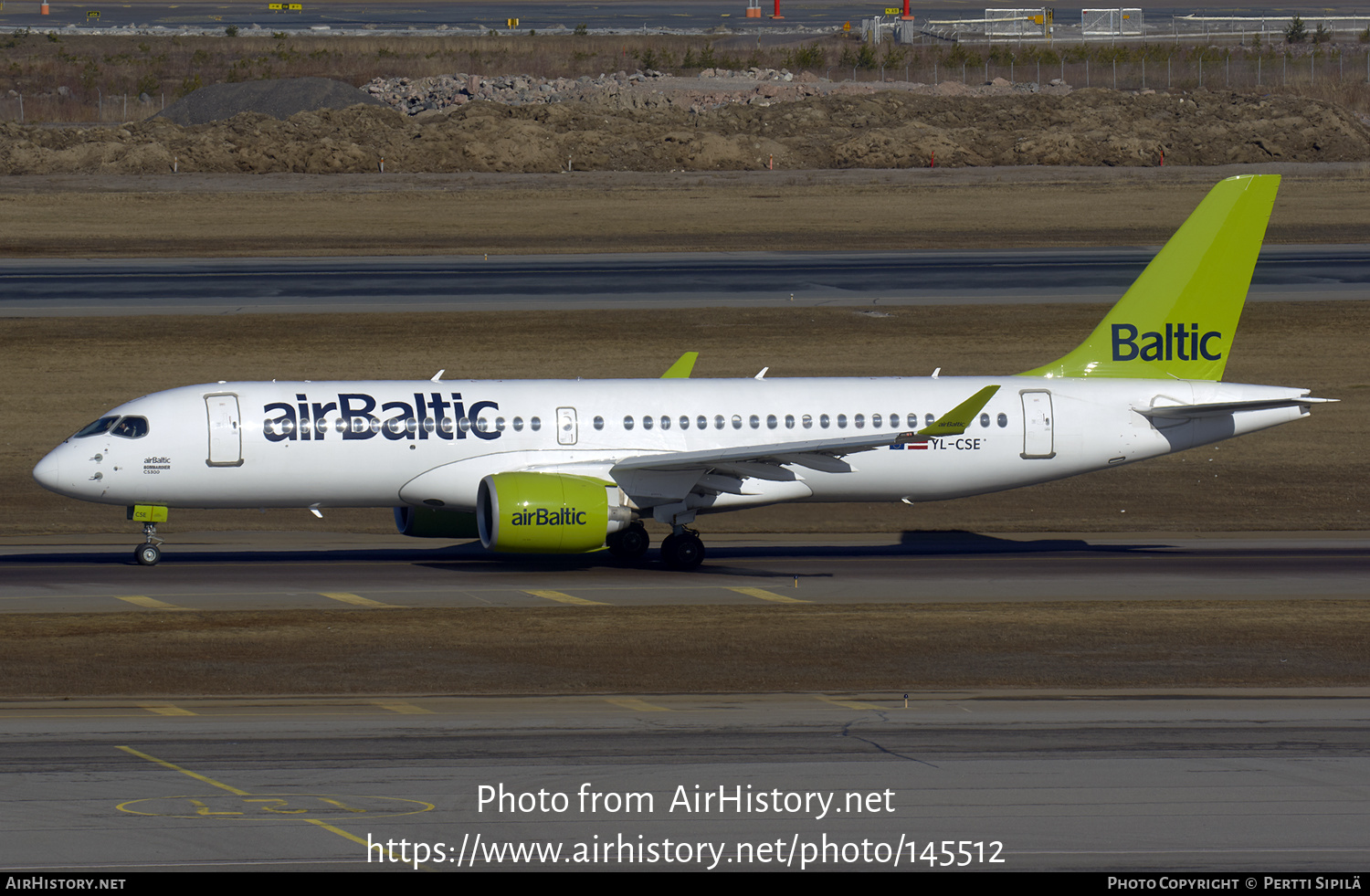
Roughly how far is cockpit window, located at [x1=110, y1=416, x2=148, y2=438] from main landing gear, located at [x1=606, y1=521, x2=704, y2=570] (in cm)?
1024

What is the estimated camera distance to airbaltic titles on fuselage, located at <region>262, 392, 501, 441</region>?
3484 centimetres

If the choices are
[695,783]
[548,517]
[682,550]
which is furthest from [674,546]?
[695,783]

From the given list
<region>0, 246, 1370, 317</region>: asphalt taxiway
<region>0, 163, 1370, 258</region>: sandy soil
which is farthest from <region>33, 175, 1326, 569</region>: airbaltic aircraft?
<region>0, 163, 1370, 258</region>: sandy soil

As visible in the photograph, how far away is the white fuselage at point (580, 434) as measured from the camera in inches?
1364

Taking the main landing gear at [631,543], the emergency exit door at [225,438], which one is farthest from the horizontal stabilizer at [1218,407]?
the emergency exit door at [225,438]

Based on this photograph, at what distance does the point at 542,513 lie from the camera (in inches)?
1296

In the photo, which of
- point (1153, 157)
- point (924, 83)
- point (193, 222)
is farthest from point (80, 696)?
point (924, 83)

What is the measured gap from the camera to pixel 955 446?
3628cm

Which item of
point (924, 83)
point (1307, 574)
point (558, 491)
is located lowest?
point (1307, 574)

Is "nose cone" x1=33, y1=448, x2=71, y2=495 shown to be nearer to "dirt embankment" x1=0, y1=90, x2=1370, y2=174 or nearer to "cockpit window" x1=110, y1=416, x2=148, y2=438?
"cockpit window" x1=110, y1=416, x2=148, y2=438

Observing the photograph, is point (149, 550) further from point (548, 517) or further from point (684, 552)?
point (684, 552)

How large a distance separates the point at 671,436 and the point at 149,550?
11.6m

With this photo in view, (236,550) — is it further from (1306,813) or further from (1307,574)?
(1306,813)
